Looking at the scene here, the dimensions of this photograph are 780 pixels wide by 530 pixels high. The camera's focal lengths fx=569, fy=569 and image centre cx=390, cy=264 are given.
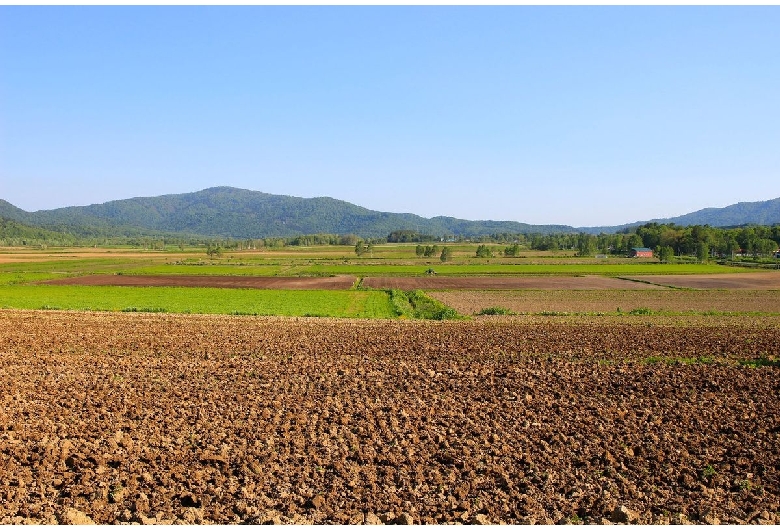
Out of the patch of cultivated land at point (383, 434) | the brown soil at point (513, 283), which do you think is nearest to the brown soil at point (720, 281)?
the brown soil at point (513, 283)

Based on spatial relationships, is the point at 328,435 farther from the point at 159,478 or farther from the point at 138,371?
the point at 138,371

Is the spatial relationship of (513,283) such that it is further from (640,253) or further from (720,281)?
(640,253)

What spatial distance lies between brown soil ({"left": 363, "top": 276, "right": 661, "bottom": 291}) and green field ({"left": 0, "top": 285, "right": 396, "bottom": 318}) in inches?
384

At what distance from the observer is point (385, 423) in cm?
1267

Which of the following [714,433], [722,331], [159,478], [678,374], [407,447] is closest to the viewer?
[159,478]

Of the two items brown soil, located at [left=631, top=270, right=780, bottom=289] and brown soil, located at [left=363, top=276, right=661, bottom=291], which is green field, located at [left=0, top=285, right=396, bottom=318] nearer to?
brown soil, located at [left=363, top=276, right=661, bottom=291]

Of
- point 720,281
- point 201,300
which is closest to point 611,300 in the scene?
point 720,281

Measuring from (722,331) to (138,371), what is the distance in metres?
27.1

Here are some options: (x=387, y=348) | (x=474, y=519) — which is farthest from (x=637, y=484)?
(x=387, y=348)

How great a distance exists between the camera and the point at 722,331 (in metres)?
28.9

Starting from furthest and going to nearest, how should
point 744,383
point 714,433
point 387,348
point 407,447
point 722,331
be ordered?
point 722,331, point 387,348, point 744,383, point 714,433, point 407,447

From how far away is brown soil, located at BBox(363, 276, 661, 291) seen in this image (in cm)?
6109

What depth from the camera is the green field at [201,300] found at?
3874 centimetres

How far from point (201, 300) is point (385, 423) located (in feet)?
119
